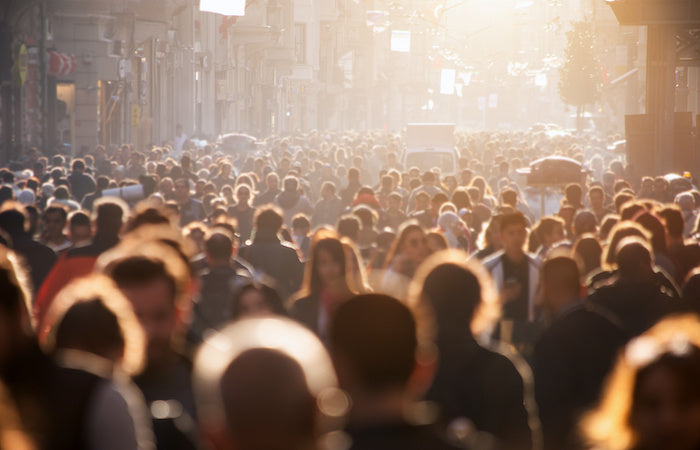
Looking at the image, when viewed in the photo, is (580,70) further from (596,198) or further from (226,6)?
(596,198)

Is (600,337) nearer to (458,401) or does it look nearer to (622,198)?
(458,401)

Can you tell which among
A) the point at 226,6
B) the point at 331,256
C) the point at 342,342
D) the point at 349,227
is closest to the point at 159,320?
the point at 342,342

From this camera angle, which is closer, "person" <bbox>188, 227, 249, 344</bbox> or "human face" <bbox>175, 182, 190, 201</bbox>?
"person" <bbox>188, 227, 249, 344</bbox>

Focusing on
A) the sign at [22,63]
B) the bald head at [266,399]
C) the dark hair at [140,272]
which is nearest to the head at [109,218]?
the dark hair at [140,272]

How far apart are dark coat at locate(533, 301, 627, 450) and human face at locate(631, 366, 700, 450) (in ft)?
9.34

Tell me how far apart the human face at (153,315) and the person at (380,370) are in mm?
1267

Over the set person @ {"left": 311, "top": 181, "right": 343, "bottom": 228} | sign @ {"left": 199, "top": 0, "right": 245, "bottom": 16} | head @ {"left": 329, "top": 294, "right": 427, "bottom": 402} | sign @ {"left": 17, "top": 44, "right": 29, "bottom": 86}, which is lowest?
person @ {"left": 311, "top": 181, "right": 343, "bottom": 228}

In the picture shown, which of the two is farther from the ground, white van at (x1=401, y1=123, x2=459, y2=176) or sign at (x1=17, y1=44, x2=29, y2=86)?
sign at (x1=17, y1=44, x2=29, y2=86)

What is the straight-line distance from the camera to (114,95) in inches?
1695

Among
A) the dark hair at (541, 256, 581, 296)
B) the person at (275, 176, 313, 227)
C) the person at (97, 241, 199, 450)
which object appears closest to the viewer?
the person at (97, 241, 199, 450)

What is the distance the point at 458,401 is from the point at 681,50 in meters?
22.8

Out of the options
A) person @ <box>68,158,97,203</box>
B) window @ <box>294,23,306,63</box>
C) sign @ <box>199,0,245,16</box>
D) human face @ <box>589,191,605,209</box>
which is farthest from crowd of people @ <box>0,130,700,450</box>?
window @ <box>294,23,306,63</box>

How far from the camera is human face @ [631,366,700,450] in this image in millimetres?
3113

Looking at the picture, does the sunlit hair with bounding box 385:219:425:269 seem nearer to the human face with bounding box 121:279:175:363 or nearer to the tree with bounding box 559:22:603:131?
the human face with bounding box 121:279:175:363
